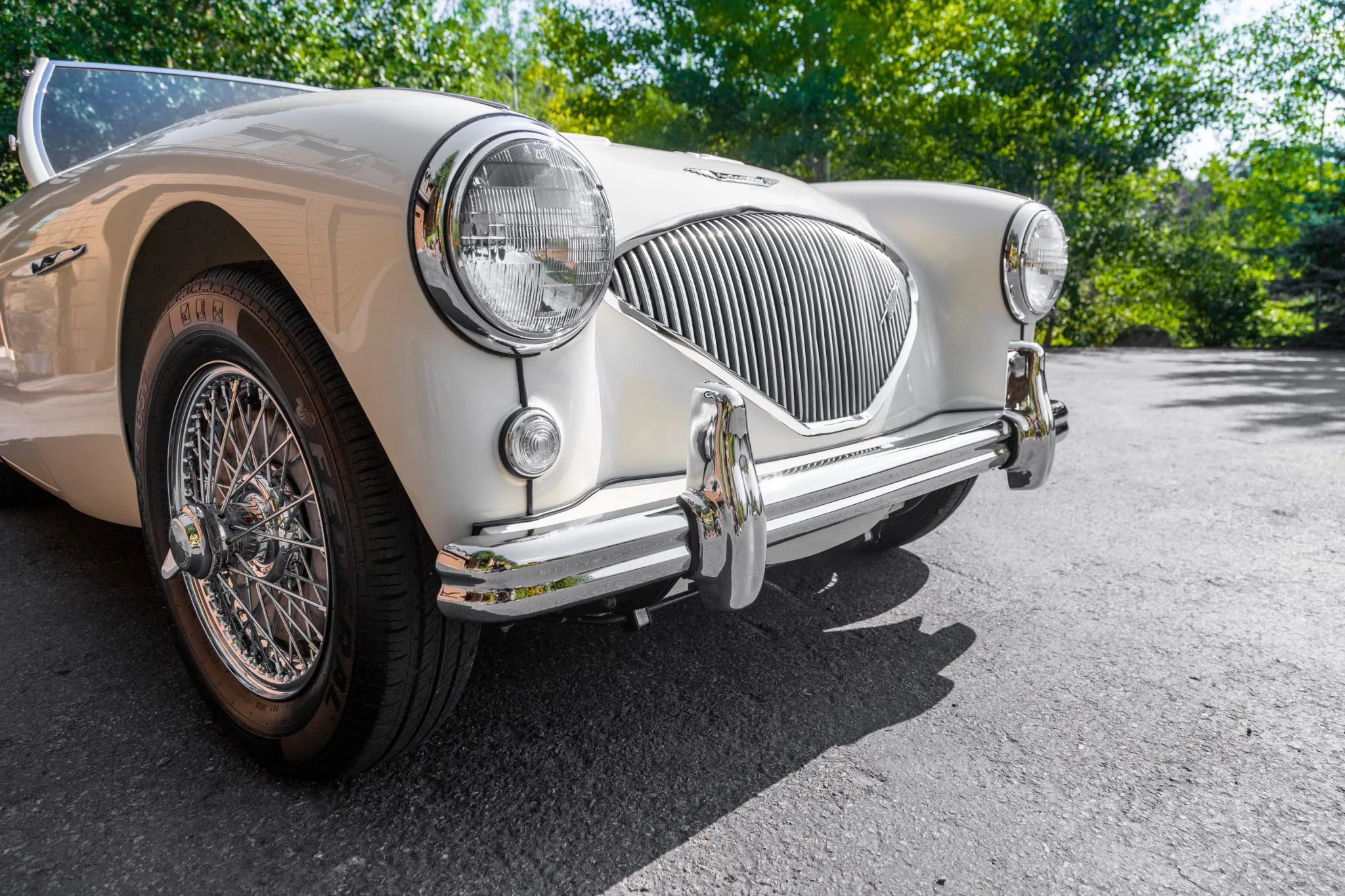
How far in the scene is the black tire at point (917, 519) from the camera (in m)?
2.57

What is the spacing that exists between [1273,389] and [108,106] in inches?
312

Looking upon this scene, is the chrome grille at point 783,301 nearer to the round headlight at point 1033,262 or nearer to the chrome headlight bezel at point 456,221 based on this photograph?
the round headlight at point 1033,262

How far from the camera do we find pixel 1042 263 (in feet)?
7.95

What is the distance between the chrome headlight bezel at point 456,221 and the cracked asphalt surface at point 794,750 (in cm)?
84

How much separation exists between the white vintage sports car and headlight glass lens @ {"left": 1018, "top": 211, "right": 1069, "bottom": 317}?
0.04 feet

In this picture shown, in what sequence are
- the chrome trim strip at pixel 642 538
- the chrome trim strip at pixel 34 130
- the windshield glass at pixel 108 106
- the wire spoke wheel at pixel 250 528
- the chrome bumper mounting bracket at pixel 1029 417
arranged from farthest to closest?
the windshield glass at pixel 108 106
the chrome trim strip at pixel 34 130
the chrome bumper mounting bracket at pixel 1029 417
the wire spoke wheel at pixel 250 528
the chrome trim strip at pixel 642 538

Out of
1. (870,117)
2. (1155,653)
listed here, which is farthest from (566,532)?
(870,117)

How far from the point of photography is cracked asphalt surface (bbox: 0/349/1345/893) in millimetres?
1386

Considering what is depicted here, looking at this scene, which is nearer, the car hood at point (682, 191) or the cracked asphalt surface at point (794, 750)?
the cracked asphalt surface at point (794, 750)

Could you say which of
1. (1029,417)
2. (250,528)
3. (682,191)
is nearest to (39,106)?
(250,528)

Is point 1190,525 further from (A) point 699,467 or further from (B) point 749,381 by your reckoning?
(A) point 699,467

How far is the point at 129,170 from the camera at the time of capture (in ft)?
5.84

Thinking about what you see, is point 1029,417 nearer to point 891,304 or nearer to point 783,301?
point 891,304

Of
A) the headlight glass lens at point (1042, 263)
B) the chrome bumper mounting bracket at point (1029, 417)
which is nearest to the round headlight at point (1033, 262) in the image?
the headlight glass lens at point (1042, 263)
